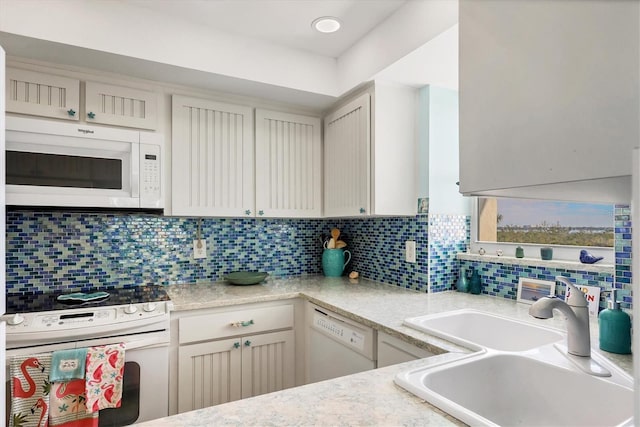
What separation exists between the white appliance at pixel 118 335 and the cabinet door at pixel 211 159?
2.26 ft

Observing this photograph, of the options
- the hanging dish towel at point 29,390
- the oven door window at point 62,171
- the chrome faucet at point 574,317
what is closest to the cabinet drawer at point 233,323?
the hanging dish towel at point 29,390

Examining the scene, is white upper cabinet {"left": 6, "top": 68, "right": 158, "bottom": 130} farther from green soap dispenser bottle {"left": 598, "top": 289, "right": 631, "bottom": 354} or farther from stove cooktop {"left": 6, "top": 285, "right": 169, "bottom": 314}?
green soap dispenser bottle {"left": 598, "top": 289, "right": 631, "bottom": 354}

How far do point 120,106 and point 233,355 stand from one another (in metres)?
1.55

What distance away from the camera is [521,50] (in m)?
0.49

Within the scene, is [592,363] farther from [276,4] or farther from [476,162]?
[276,4]

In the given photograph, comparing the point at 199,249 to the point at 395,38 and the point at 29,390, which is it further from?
the point at 395,38

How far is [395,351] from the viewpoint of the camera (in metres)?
1.53

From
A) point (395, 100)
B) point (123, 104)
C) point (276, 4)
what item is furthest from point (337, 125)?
point (123, 104)

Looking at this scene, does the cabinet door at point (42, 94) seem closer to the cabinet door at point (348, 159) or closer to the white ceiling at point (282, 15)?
the white ceiling at point (282, 15)

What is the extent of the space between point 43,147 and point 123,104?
0.47m

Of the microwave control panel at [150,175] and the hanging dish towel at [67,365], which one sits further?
the microwave control panel at [150,175]

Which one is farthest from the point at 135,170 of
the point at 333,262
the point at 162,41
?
the point at 333,262

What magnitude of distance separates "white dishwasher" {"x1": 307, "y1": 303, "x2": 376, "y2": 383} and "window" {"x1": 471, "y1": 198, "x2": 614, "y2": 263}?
3.07 feet

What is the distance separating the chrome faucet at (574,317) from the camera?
109 centimetres
